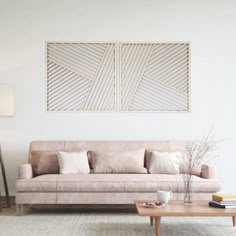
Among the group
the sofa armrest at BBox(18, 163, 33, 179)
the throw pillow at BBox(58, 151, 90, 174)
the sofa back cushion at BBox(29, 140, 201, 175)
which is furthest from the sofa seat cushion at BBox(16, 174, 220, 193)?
the sofa back cushion at BBox(29, 140, 201, 175)

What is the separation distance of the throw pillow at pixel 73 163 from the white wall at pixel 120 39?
0.72 m

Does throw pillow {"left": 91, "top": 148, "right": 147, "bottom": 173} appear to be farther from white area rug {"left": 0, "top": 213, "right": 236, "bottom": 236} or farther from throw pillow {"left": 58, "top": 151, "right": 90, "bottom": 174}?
white area rug {"left": 0, "top": 213, "right": 236, "bottom": 236}

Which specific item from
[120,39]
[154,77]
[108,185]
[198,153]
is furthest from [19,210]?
[120,39]

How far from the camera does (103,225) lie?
4875mm

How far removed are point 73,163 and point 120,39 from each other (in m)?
1.87

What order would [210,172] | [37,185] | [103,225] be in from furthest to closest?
1. [210,172]
2. [37,185]
3. [103,225]

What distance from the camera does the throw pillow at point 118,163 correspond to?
19.2 feet

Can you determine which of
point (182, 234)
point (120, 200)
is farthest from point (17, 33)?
point (182, 234)

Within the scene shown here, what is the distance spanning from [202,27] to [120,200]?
272 cm

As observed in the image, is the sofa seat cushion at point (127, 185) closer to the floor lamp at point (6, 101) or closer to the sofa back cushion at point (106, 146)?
the sofa back cushion at point (106, 146)

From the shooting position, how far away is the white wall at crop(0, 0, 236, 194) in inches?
259

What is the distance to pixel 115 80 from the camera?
21.7ft

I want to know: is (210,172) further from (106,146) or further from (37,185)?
(37,185)

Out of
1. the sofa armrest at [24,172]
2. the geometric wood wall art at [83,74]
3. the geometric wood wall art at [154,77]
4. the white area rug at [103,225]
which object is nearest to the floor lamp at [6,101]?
the sofa armrest at [24,172]
